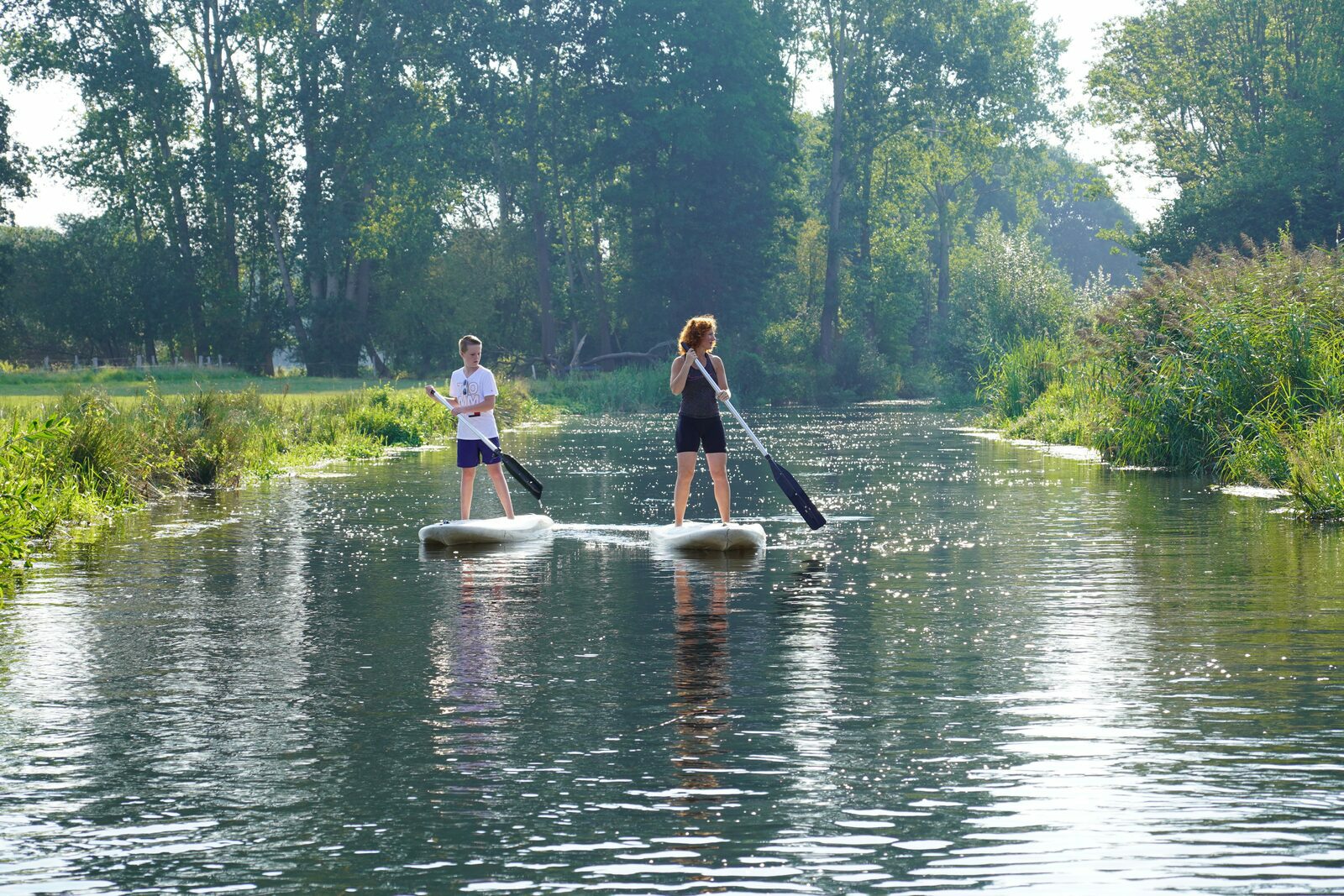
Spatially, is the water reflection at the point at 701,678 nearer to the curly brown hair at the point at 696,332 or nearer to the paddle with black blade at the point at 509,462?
the curly brown hair at the point at 696,332

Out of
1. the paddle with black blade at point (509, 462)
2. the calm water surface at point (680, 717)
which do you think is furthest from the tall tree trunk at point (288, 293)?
the calm water surface at point (680, 717)

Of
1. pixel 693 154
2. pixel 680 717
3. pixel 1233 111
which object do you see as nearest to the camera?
pixel 680 717

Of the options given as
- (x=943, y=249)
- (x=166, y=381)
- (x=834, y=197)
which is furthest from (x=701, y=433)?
(x=943, y=249)

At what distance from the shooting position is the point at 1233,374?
80.3ft

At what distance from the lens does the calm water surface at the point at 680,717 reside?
6.13 m

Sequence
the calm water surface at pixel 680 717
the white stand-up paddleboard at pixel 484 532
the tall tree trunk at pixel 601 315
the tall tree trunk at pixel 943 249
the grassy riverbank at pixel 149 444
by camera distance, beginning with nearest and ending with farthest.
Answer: the calm water surface at pixel 680 717, the grassy riverbank at pixel 149 444, the white stand-up paddleboard at pixel 484 532, the tall tree trunk at pixel 601 315, the tall tree trunk at pixel 943 249

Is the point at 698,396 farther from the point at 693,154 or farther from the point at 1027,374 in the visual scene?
the point at 693,154

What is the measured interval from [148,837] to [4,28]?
7002cm

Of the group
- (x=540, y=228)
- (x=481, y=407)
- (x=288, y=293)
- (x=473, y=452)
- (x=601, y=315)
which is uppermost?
(x=540, y=228)

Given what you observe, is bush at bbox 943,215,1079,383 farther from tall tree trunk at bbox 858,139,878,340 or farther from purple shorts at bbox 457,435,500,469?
purple shorts at bbox 457,435,500,469

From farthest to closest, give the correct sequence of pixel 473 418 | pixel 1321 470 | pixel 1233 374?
pixel 1233 374
pixel 1321 470
pixel 473 418

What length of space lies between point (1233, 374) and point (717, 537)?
37.6 feet

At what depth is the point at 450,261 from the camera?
77.4m

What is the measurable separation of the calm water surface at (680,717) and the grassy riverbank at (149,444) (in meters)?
1.14
